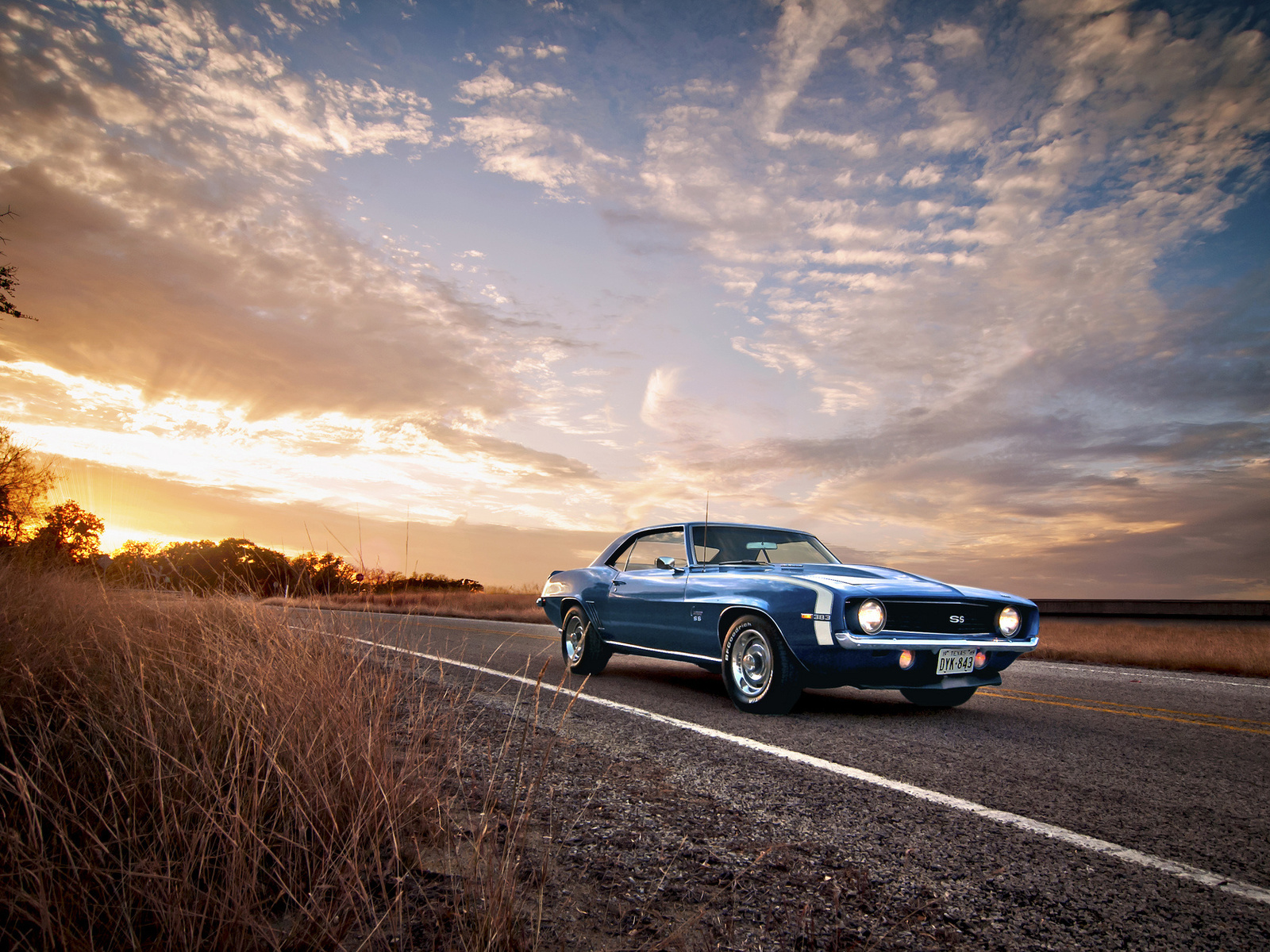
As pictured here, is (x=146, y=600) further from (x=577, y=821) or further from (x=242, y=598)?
(x=577, y=821)

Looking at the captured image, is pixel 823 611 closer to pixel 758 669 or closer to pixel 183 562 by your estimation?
pixel 758 669

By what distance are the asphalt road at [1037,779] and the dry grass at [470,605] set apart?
10.7 m

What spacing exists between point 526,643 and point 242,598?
4.79 metres

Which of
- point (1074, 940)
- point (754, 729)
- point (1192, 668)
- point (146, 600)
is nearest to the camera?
point (1074, 940)

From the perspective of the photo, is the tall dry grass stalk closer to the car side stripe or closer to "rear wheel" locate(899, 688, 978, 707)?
the car side stripe

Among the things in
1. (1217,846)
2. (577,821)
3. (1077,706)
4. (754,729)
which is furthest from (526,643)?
(1217,846)

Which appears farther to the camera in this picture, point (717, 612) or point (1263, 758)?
point (717, 612)

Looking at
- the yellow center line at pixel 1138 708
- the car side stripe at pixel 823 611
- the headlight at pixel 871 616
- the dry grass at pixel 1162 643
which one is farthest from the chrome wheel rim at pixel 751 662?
the dry grass at pixel 1162 643

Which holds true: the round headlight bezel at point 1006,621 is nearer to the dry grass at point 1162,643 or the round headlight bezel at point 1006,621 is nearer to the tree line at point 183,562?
the tree line at point 183,562

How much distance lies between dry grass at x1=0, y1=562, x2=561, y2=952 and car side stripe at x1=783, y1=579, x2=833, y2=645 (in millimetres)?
1889

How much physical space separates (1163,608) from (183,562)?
15.4 metres

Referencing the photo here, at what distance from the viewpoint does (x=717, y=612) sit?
5.18 m

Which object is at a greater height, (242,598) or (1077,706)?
(242,598)

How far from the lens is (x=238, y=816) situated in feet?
5.85
